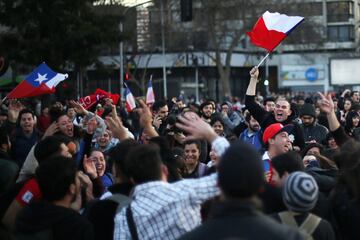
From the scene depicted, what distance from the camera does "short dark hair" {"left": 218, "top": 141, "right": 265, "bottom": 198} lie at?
3994 millimetres

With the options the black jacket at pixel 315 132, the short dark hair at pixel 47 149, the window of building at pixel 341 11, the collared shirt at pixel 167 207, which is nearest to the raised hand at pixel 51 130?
the short dark hair at pixel 47 149

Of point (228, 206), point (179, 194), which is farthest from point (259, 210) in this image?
point (179, 194)

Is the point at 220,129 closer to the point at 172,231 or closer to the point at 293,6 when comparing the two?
the point at 172,231

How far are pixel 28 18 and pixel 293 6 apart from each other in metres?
30.4

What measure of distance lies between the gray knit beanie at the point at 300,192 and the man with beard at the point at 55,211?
1316mm

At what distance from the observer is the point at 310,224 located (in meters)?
5.18

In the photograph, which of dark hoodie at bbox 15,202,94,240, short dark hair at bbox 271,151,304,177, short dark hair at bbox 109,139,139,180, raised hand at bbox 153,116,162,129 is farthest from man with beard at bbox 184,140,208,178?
raised hand at bbox 153,116,162,129

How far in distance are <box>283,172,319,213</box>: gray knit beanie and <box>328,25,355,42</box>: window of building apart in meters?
87.9

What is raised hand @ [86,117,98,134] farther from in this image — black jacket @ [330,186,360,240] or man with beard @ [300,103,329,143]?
black jacket @ [330,186,360,240]

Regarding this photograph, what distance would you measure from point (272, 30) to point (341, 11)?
79993 millimetres

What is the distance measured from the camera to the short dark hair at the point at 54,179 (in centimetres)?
556

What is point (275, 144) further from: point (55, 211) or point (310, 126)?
point (310, 126)

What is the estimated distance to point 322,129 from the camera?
487 inches

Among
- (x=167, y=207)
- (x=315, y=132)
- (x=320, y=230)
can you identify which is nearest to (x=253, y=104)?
(x=315, y=132)
